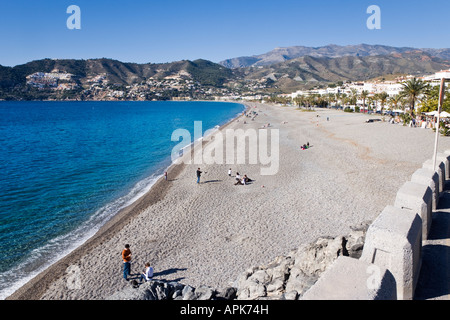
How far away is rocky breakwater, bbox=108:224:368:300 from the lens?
648cm

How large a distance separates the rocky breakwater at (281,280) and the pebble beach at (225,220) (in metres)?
1.64

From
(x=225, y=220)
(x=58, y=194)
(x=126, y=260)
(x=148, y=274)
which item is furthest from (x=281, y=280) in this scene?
(x=58, y=194)

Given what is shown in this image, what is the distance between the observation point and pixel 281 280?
22.4 feet

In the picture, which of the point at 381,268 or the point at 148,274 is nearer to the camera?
the point at 381,268

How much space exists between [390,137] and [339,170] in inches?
586

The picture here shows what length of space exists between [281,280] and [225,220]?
6798mm

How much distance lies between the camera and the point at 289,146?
103 ft

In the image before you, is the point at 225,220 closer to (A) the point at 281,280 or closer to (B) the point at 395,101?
(A) the point at 281,280

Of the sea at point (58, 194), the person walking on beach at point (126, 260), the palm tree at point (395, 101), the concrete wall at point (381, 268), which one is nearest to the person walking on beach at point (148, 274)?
the person walking on beach at point (126, 260)

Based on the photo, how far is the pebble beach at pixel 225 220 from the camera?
967cm

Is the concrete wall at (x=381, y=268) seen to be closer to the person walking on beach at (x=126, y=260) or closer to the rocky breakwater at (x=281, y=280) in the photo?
the rocky breakwater at (x=281, y=280)

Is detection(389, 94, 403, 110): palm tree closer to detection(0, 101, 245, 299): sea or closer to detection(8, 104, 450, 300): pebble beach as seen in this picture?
detection(8, 104, 450, 300): pebble beach

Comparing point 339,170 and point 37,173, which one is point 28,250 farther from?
point 339,170
